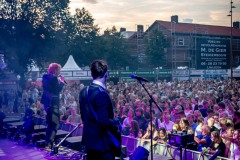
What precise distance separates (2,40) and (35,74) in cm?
630

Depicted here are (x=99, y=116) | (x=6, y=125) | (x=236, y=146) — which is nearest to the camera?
(x=99, y=116)

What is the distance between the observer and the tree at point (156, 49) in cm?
4519

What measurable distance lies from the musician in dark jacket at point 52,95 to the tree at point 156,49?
39343 millimetres

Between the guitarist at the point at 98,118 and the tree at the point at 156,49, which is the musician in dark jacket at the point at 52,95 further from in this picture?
the tree at the point at 156,49

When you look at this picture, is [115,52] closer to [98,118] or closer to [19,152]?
[19,152]

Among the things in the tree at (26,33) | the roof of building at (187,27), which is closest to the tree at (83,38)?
the tree at (26,33)

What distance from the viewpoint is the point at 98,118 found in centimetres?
306

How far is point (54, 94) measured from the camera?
6.17 meters

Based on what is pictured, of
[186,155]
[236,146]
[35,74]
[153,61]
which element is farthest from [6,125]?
[153,61]

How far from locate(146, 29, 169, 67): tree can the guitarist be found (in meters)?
42.3

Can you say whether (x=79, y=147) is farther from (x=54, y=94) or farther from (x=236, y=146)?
(x=236, y=146)

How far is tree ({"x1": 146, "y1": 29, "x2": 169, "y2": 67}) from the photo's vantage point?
148ft

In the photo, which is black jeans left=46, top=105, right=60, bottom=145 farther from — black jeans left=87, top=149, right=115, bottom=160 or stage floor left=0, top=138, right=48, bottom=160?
black jeans left=87, top=149, right=115, bottom=160

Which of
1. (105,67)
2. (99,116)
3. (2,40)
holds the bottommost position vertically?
(99,116)
